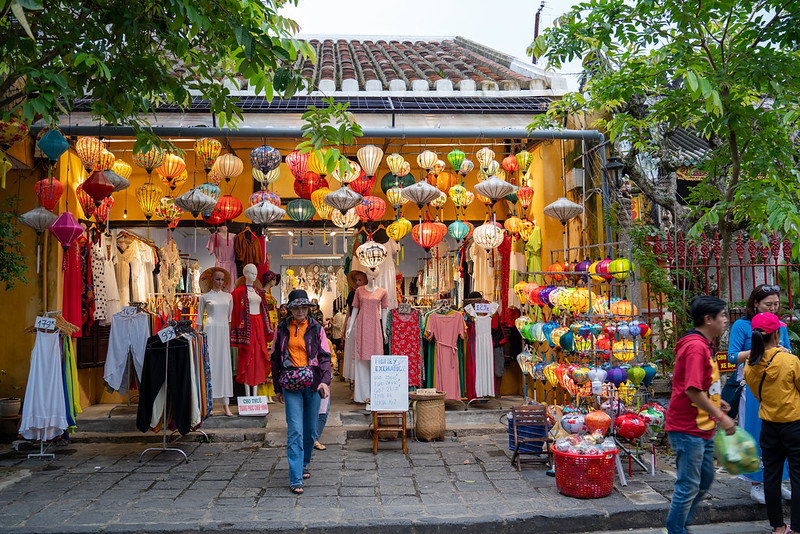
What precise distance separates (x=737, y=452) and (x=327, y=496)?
3360 mm

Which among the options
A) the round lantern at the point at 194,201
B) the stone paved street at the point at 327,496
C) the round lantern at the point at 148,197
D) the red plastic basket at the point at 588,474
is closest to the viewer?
the stone paved street at the point at 327,496

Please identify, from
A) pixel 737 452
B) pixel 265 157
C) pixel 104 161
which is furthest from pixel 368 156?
pixel 737 452

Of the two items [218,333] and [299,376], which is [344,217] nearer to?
[218,333]

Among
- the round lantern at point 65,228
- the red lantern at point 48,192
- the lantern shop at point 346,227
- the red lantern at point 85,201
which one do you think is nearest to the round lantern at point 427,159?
the lantern shop at point 346,227

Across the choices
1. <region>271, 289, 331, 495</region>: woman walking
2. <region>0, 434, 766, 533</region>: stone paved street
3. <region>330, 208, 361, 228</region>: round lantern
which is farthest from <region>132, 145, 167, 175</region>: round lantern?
<region>0, 434, 766, 533</region>: stone paved street

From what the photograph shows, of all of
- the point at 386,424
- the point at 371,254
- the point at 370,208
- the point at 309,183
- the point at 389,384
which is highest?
the point at 309,183

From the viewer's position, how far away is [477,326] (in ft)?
29.1

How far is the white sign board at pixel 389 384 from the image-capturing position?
7270mm

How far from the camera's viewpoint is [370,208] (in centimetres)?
833

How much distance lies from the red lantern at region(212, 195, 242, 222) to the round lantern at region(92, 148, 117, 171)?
139 centimetres

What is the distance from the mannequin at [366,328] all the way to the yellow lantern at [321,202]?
1.13m

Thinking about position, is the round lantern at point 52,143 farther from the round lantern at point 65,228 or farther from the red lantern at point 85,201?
the red lantern at point 85,201

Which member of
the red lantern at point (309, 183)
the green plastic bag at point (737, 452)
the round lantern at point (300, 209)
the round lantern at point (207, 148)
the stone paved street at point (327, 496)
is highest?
the round lantern at point (207, 148)

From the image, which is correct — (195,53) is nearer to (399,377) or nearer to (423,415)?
(399,377)
